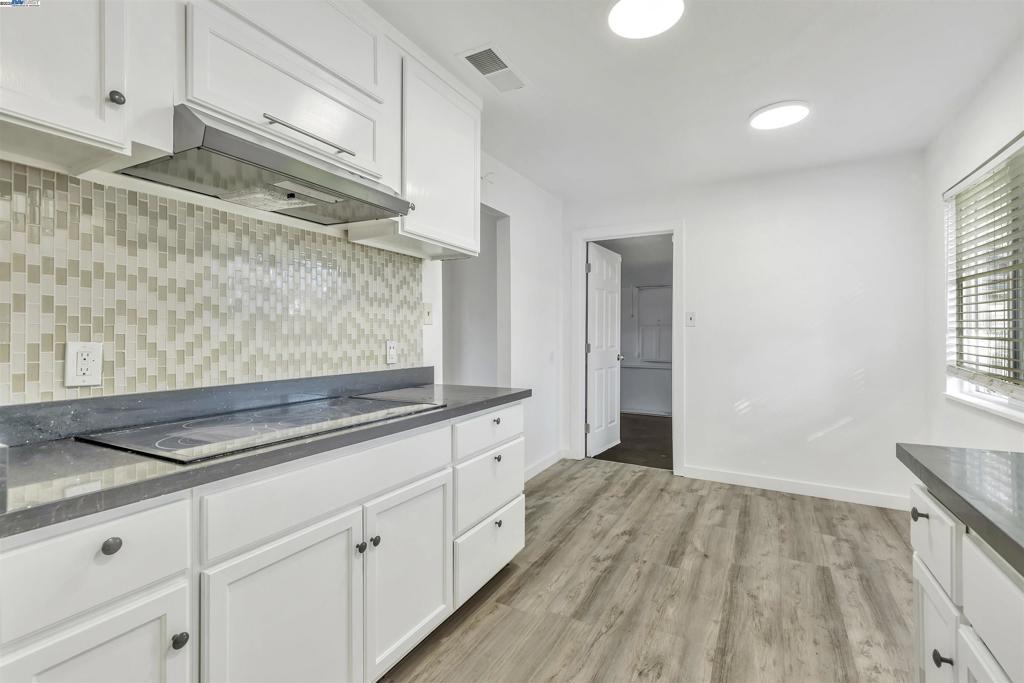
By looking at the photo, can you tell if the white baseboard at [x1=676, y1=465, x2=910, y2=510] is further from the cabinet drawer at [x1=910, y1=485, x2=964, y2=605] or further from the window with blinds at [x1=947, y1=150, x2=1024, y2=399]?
the cabinet drawer at [x1=910, y1=485, x2=964, y2=605]

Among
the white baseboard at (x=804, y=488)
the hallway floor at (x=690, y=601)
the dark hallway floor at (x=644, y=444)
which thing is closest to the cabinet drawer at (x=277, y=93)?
the hallway floor at (x=690, y=601)

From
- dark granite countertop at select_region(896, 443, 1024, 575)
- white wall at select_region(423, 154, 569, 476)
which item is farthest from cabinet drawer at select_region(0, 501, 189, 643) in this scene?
white wall at select_region(423, 154, 569, 476)

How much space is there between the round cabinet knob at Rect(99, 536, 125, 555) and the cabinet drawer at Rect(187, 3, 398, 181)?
107 cm

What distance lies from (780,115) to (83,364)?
320 cm

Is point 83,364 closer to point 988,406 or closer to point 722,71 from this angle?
point 722,71

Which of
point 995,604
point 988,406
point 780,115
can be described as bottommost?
point 995,604

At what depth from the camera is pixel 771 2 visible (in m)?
1.73

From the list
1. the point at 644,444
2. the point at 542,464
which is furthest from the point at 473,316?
the point at 644,444

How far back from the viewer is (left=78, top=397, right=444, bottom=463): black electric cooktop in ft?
3.58

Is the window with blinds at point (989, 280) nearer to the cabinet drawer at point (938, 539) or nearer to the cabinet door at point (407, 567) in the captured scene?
the cabinet drawer at point (938, 539)

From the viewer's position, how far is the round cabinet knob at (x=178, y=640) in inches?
37.6

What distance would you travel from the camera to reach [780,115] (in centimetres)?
256

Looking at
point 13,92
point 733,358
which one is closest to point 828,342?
point 733,358

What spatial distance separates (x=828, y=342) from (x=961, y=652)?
2917 mm
